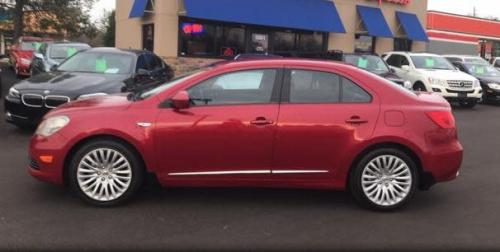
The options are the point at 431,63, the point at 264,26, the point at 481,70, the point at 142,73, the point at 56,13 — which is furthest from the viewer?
the point at 56,13

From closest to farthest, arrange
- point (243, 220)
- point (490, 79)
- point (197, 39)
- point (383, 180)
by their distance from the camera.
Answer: point (243, 220) < point (383, 180) < point (490, 79) < point (197, 39)

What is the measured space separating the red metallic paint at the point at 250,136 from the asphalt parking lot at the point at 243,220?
0.31m

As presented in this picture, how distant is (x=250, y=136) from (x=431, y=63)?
14073 millimetres

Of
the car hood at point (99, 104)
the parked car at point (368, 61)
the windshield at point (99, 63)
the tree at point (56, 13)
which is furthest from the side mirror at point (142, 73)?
the tree at point (56, 13)

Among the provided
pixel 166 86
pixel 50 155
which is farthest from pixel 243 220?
pixel 50 155

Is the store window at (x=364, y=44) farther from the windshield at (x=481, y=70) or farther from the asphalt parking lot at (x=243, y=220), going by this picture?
the asphalt parking lot at (x=243, y=220)

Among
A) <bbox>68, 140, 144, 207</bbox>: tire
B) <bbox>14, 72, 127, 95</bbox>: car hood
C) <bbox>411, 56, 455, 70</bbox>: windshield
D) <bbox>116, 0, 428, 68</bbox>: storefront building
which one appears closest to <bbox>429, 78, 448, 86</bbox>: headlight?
<bbox>411, 56, 455, 70</bbox>: windshield

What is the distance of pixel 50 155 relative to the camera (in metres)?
5.44

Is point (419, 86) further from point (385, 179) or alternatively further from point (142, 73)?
point (385, 179)

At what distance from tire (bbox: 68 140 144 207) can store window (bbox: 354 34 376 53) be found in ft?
71.2

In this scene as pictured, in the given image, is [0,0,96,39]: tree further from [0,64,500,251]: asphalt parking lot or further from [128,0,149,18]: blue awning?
[0,64,500,251]: asphalt parking lot

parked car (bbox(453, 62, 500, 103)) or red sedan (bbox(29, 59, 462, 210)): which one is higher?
parked car (bbox(453, 62, 500, 103))

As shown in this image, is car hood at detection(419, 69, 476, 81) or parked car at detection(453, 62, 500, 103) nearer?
car hood at detection(419, 69, 476, 81)

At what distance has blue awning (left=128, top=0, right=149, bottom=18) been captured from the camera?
827 inches
